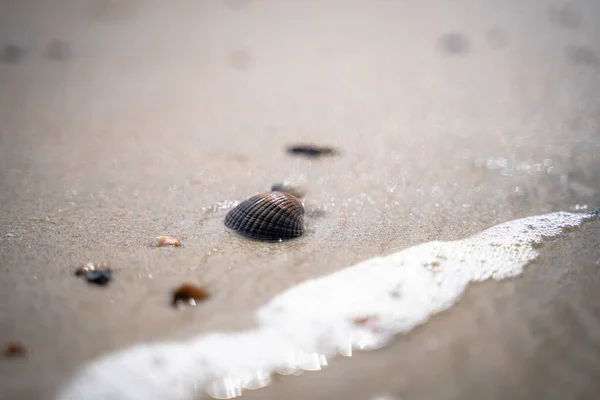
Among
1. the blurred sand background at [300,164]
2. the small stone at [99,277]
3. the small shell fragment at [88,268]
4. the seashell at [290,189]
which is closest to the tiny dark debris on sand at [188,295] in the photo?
the blurred sand background at [300,164]

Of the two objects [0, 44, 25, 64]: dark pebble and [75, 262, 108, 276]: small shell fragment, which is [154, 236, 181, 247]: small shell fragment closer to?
[75, 262, 108, 276]: small shell fragment

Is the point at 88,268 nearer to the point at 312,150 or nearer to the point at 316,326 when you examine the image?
the point at 316,326

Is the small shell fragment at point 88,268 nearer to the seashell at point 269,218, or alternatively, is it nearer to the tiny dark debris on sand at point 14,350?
the tiny dark debris on sand at point 14,350

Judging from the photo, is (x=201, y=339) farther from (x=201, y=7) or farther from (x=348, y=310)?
(x=201, y=7)

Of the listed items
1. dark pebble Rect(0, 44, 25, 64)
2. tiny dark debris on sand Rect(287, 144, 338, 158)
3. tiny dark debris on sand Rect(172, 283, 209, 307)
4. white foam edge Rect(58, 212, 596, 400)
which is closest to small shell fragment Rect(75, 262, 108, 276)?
tiny dark debris on sand Rect(172, 283, 209, 307)

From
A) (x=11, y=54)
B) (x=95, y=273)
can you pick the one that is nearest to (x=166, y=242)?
(x=95, y=273)

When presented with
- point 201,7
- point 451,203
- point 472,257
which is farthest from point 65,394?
point 201,7

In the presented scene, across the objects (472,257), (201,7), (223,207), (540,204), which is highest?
(201,7)
